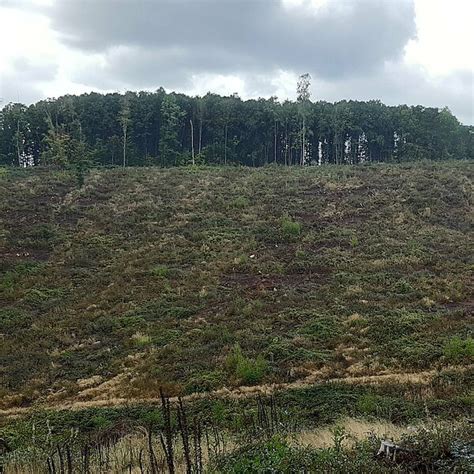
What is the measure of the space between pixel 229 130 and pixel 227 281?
47.0m

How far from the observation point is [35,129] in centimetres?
6625

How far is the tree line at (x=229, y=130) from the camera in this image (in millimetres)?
64625

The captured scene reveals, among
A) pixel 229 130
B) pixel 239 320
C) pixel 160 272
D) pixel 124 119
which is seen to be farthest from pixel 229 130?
pixel 239 320

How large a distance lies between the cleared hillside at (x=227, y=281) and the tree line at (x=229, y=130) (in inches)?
777

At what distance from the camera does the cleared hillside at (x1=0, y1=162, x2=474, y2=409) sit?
15603mm

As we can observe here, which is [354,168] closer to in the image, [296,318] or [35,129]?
[296,318]

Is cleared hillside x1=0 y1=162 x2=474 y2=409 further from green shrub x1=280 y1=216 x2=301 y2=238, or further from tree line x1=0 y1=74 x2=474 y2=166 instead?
tree line x1=0 y1=74 x2=474 y2=166

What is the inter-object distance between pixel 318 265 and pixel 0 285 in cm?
1560

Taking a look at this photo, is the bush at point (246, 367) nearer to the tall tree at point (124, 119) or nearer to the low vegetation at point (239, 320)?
the low vegetation at point (239, 320)

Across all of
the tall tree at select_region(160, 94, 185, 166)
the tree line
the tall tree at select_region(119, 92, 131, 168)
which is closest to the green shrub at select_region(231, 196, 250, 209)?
the tree line

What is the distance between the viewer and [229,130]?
2729 inches

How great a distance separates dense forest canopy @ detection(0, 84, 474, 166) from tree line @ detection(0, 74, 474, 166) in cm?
13

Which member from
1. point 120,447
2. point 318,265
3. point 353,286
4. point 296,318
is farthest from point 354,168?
point 120,447

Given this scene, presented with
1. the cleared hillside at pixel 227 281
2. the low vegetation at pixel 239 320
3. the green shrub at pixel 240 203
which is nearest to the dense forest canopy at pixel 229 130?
the cleared hillside at pixel 227 281
